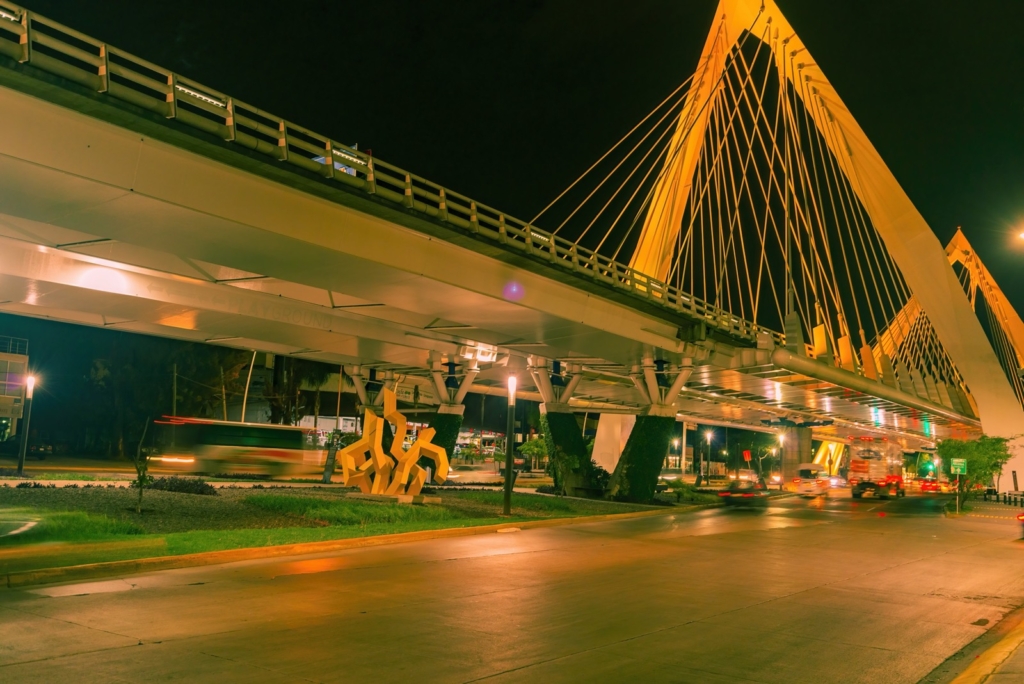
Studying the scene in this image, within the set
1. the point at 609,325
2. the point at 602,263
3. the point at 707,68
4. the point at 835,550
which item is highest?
the point at 707,68

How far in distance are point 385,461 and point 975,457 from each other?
3202cm

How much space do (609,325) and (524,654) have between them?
23.9 meters

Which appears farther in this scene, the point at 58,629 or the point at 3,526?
the point at 3,526

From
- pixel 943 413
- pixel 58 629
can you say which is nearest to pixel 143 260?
pixel 58 629

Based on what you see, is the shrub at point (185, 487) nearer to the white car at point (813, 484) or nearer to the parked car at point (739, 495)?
the parked car at point (739, 495)

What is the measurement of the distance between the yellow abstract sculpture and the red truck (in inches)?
1405

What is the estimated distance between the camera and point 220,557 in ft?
50.1

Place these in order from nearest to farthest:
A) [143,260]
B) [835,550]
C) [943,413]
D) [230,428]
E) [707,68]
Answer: [835,550], [143,260], [707,68], [230,428], [943,413]

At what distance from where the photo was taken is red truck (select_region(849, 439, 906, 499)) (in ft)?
184

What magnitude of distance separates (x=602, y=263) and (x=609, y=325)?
2.88 meters

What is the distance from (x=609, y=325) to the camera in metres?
32.1

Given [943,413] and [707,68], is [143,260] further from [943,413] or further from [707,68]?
[943,413]

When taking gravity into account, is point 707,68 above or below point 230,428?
above

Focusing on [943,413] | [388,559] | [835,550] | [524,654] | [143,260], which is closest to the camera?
[524,654]
